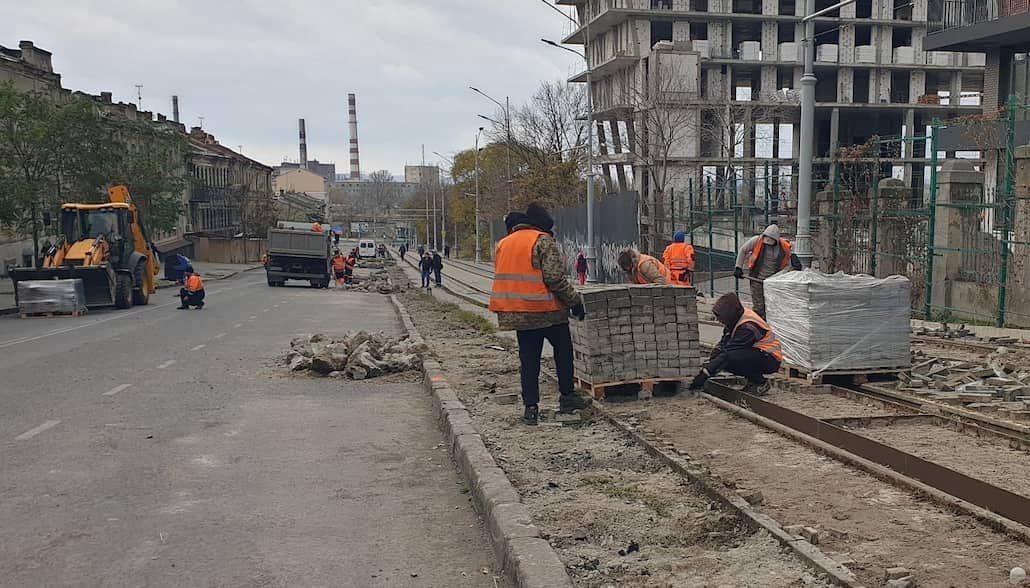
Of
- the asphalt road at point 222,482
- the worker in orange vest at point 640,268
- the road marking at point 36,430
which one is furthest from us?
the worker in orange vest at point 640,268

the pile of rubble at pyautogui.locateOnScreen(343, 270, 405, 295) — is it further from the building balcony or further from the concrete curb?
the concrete curb

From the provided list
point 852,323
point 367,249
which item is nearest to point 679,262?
point 852,323

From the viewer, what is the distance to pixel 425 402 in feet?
34.2

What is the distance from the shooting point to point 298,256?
4031 cm

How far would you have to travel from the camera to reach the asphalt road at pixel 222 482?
498cm

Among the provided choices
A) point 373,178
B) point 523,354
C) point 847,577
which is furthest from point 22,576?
point 373,178

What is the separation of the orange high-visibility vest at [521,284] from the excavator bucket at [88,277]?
19726 mm

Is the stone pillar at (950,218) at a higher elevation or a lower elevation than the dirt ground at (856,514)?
higher

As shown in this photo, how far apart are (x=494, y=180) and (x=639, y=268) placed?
65.3 metres

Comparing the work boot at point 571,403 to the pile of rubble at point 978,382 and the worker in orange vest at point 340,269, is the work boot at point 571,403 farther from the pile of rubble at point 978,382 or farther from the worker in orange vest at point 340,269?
the worker in orange vest at point 340,269

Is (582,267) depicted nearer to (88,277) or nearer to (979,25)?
(979,25)

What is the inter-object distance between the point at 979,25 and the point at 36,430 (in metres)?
29.6

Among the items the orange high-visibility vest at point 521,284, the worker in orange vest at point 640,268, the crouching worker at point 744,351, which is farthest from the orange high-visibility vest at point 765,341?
the orange high-visibility vest at point 521,284

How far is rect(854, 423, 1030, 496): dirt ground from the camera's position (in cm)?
612
